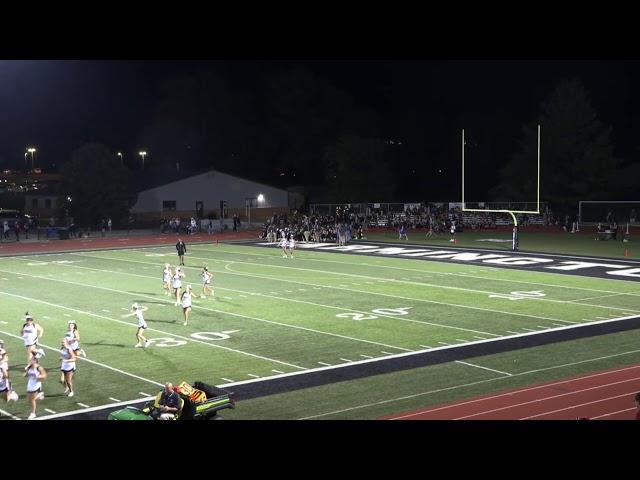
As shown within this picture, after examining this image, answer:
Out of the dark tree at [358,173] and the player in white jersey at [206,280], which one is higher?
the dark tree at [358,173]

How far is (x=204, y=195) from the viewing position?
6675 cm

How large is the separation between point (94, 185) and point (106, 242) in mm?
13517

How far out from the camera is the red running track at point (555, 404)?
12.2 metres

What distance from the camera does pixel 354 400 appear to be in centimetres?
1345

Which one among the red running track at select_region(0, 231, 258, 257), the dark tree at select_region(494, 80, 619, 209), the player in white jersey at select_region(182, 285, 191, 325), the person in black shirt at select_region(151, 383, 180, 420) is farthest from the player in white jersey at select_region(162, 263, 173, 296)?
the dark tree at select_region(494, 80, 619, 209)

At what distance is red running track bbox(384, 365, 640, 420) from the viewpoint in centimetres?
1217

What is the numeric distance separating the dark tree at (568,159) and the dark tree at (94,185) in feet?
106

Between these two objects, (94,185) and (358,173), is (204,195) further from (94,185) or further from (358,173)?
(358,173)

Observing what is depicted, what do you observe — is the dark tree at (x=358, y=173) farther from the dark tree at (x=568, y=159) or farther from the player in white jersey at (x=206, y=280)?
the player in white jersey at (x=206, y=280)

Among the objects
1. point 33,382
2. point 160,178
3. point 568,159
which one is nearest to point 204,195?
point 160,178

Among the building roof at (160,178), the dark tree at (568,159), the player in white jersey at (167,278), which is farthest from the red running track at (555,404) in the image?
the dark tree at (568,159)

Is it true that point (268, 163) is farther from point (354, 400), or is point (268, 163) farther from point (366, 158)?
point (354, 400)

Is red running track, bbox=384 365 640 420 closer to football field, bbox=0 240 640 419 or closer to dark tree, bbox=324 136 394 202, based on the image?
football field, bbox=0 240 640 419
